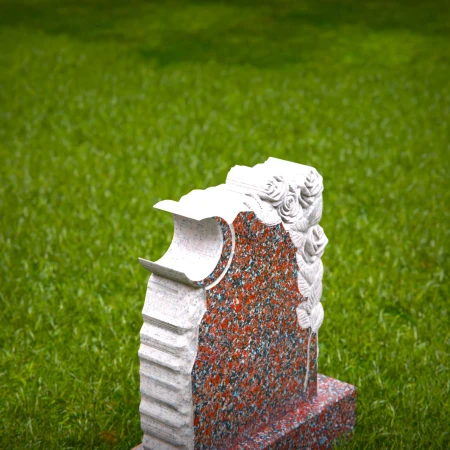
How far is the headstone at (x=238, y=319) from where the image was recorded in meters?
3.45

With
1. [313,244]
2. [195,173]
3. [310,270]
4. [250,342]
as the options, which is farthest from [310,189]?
[195,173]

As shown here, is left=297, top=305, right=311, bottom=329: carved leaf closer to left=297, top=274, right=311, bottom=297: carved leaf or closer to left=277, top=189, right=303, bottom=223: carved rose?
left=297, top=274, right=311, bottom=297: carved leaf

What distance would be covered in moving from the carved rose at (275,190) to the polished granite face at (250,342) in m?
0.13

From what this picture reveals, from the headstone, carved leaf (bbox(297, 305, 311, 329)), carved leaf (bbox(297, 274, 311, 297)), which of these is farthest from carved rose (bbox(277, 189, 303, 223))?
carved leaf (bbox(297, 305, 311, 329))

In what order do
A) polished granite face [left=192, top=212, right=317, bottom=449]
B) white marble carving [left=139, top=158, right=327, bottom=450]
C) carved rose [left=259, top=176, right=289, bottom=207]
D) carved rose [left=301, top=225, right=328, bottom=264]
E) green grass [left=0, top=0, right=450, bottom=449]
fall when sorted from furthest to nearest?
green grass [left=0, top=0, right=450, bottom=449] → carved rose [left=301, top=225, right=328, bottom=264] → carved rose [left=259, top=176, right=289, bottom=207] → polished granite face [left=192, top=212, right=317, bottom=449] → white marble carving [left=139, top=158, right=327, bottom=450]

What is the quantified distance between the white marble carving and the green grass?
960 mm

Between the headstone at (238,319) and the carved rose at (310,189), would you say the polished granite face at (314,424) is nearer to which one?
the headstone at (238,319)

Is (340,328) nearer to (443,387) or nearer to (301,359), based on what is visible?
(443,387)

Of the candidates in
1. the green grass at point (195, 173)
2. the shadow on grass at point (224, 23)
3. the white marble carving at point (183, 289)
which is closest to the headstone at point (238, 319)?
the white marble carving at point (183, 289)

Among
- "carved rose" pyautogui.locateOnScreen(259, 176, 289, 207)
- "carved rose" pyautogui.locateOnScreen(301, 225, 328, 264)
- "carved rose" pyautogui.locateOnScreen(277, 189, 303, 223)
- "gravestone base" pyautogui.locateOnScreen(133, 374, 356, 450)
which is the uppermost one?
"carved rose" pyautogui.locateOnScreen(259, 176, 289, 207)

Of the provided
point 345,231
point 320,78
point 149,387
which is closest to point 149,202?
point 345,231

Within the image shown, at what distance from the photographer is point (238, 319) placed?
12.0ft

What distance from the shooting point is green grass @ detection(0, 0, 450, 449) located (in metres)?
4.89

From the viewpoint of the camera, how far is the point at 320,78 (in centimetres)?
1186
